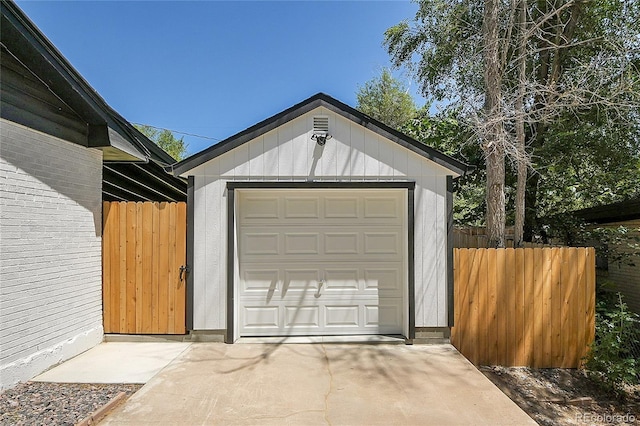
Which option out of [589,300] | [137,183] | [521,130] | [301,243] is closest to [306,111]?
[301,243]

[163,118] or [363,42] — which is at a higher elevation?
[163,118]

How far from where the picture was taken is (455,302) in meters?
4.69

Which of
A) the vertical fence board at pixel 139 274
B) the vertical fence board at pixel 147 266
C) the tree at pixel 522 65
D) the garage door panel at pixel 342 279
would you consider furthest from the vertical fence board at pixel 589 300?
the vertical fence board at pixel 139 274

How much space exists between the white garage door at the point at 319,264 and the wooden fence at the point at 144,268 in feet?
2.98

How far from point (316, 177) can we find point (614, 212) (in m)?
7.18

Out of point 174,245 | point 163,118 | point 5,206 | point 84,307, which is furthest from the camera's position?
point 163,118

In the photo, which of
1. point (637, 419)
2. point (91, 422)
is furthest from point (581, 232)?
point (91, 422)

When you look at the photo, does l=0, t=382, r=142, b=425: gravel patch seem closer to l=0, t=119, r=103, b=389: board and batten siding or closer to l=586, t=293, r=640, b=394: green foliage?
l=0, t=119, r=103, b=389: board and batten siding

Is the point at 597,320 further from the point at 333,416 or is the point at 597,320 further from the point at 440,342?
the point at 333,416

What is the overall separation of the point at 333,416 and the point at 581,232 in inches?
311

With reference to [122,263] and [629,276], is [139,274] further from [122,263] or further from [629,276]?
[629,276]

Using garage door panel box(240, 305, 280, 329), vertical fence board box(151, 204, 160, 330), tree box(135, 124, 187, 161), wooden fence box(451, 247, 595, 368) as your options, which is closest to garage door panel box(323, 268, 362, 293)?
garage door panel box(240, 305, 280, 329)

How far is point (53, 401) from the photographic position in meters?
3.06

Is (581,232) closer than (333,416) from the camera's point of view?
No
